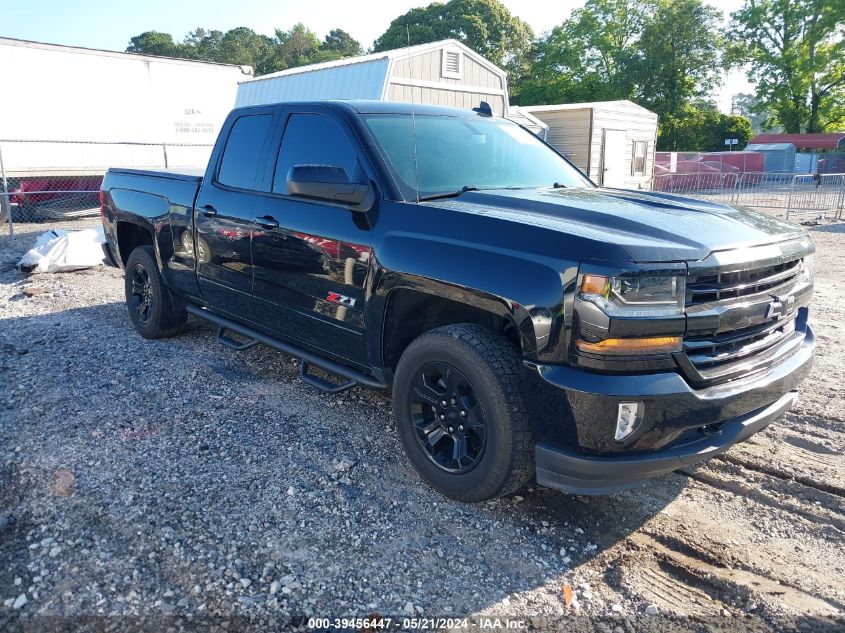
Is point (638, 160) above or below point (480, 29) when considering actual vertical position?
below

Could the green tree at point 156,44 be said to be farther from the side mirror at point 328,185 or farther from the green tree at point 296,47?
the side mirror at point 328,185

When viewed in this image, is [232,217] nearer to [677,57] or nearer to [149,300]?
[149,300]

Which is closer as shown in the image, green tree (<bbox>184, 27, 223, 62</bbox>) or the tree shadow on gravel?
the tree shadow on gravel

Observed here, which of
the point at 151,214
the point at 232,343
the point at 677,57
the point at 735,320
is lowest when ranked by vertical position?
the point at 232,343

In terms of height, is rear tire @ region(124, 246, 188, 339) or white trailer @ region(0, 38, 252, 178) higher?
white trailer @ region(0, 38, 252, 178)

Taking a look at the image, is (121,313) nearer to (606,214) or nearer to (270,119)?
(270,119)

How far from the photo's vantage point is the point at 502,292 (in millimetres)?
2744

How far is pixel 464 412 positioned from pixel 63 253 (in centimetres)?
811

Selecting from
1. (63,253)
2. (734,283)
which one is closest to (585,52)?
(63,253)

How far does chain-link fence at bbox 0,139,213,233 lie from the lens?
47.2 feet

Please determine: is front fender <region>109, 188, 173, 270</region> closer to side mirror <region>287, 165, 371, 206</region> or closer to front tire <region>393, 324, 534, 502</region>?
side mirror <region>287, 165, 371, 206</region>

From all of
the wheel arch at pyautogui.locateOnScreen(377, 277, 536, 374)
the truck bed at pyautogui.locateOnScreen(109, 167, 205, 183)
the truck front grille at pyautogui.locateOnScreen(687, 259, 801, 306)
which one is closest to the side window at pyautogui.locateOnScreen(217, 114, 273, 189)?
the truck bed at pyautogui.locateOnScreen(109, 167, 205, 183)

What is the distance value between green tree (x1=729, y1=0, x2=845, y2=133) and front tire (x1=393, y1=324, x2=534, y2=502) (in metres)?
48.5

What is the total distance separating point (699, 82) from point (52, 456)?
4692 centimetres
